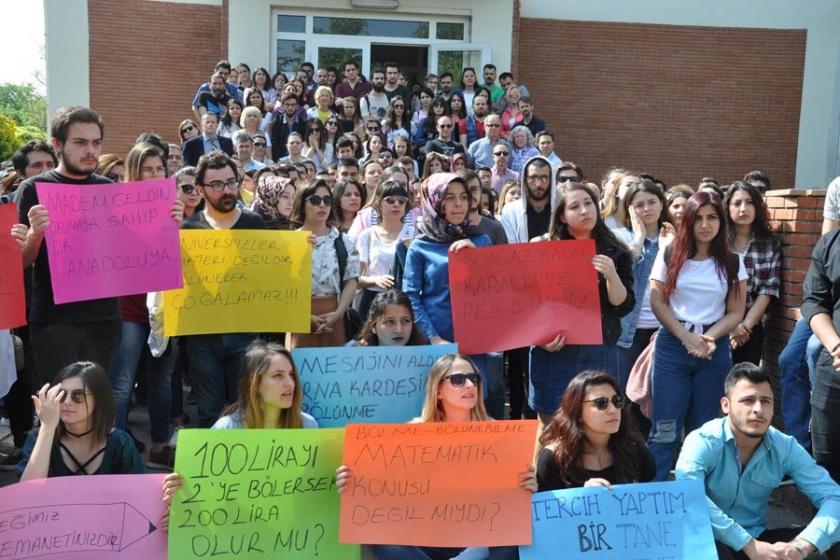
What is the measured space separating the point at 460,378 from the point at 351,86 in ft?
38.6

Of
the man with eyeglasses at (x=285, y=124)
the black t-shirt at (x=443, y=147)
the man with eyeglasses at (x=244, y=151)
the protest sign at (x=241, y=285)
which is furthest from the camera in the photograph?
the man with eyeglasses at (x=285, y=124)

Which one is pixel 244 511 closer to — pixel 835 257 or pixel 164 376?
pixel 164 376

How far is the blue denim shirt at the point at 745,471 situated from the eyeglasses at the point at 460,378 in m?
1.02

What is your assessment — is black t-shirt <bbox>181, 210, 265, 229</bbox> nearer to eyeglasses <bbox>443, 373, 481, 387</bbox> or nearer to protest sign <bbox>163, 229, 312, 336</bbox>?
protest sign <bbox>163, 229, 312, 336</bbox>


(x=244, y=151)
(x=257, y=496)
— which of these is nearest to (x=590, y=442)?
(x=257, y=496)

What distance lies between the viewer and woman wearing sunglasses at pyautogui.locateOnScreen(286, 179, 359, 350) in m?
5.09

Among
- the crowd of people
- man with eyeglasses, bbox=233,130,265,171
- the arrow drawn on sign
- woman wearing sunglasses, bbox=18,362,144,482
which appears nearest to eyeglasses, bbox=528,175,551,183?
the crowd of people

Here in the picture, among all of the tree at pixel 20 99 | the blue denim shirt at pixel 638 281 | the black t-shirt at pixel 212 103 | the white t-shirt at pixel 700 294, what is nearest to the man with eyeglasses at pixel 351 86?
the black t-shirt at pixel 212 103

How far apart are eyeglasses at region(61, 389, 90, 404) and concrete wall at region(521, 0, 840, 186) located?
16.0m

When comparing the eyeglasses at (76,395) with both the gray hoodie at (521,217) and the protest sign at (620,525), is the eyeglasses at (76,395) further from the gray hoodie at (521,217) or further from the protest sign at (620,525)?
the gray hoodie at (521,217)

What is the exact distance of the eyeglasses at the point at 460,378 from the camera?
13.2 feet

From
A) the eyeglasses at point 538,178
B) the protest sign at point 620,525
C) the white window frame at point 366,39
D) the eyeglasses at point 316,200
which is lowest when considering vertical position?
the protest sign at point 620,525

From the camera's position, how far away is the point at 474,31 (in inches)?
693

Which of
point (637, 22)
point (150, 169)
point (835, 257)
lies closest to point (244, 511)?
point (150, 169)
